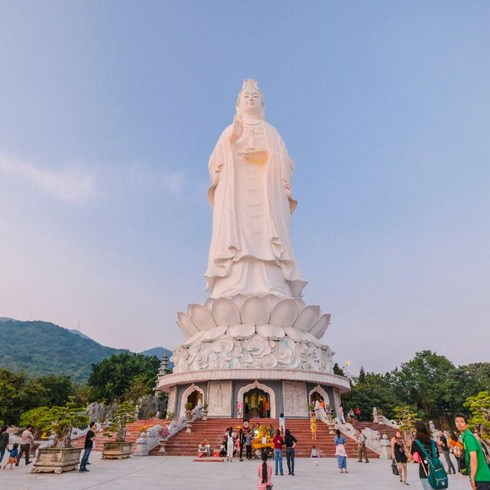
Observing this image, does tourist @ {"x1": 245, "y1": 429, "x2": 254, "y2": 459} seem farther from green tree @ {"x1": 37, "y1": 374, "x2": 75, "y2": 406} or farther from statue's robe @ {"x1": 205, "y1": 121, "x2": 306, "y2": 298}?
green tree @ {"x1": 37, "y1": 374, "x2": 75, "y2": 406}

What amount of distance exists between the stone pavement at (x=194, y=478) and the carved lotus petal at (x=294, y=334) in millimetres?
10067

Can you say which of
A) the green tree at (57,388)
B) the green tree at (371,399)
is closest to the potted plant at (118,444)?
the green tree at (57,388)

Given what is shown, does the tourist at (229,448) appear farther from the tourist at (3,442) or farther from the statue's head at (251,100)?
the statue's head at (251,100)

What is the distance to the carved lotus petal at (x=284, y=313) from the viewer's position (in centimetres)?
2148

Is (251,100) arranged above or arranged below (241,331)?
above

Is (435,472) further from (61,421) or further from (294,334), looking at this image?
(294,334)

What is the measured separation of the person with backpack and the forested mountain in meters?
90.0

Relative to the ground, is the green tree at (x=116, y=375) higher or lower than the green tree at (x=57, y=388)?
higher

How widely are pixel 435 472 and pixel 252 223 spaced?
21979 millimetres

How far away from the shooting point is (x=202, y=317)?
22.2 metres

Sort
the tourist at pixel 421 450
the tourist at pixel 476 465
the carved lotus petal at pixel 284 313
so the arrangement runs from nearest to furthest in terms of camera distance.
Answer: the tourist at pixel 476 465, the tourist at pixel 421 450, the carved lotus petal at pixel 284 313

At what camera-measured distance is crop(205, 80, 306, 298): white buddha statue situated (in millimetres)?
23891

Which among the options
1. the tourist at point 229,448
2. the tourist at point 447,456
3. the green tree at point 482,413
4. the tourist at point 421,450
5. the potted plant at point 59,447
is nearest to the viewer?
the tourist at point 421,450

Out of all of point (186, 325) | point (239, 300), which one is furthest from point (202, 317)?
point (239, 300)
